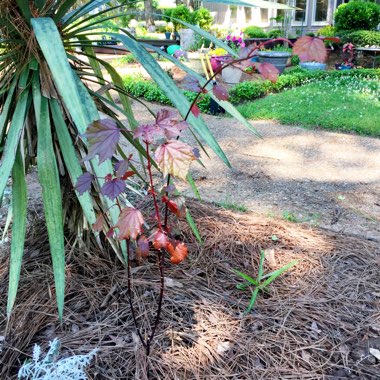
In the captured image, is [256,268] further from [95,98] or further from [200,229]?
[95,98]

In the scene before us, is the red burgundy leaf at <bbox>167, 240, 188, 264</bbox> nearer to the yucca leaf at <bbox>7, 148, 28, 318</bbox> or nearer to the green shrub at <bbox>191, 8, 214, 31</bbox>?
the yucca leaf at <bbox>7, 148, 28, 318</bbox>

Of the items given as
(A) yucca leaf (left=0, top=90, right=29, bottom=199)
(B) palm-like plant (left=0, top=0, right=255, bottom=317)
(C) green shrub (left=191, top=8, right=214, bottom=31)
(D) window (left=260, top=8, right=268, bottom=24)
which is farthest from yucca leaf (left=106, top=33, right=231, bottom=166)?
(D) window (left=260, top=8, right=268, bottom=24)

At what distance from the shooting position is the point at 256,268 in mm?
1897

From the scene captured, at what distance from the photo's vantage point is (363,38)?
10109 millimetres

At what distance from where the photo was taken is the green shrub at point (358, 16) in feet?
36.9

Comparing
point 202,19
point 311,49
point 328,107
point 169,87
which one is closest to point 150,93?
point 328,107

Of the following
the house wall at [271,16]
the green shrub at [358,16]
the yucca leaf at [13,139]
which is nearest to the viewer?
the yucca leaf at [13,139]

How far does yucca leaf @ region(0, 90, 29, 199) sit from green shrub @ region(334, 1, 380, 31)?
1175 centimetres

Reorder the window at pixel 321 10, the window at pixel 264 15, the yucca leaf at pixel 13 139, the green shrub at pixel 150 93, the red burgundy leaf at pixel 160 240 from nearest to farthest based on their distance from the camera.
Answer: the red burgundy leaf at pixel 160 240 → the yucca leaf at pixel 13 139 → the green shrub at pixel 150 93 → the window at pixel 321 10 → the window at pixel 264 15

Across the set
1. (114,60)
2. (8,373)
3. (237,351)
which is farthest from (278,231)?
(114,60)

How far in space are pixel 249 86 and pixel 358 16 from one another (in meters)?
6.53

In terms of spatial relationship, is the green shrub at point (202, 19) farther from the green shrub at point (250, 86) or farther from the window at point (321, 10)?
the green shrub at point (250, 86)

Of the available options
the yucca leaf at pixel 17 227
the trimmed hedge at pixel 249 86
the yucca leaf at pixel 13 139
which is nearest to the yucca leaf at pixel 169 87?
the yucca leaf at pixel 13 139

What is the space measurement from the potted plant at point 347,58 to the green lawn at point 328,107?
6.93ft
